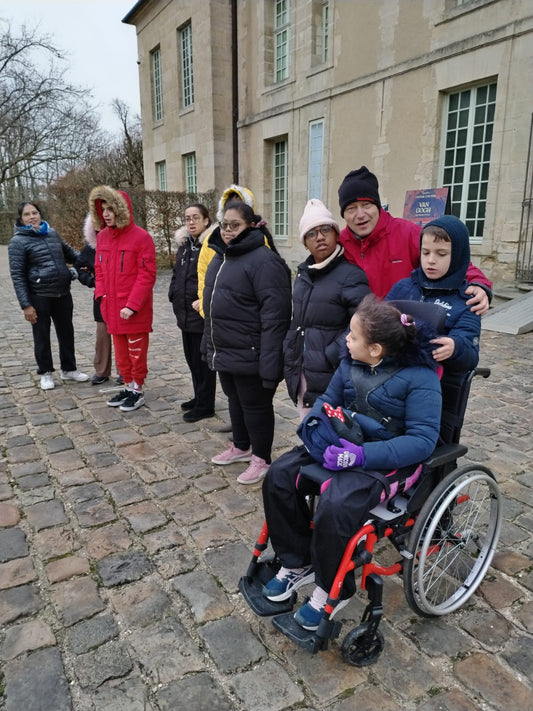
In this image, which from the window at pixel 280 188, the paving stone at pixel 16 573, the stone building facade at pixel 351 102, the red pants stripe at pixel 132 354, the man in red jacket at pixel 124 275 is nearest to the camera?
the paving stone at pixel 16 573

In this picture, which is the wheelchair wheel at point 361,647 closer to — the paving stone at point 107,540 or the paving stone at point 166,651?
the paving stone at point 166,651

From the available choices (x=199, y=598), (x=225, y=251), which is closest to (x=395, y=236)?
(x=225, y=251)

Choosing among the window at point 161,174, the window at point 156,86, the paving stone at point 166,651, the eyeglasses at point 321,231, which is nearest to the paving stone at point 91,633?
the paving stone at point 166,651

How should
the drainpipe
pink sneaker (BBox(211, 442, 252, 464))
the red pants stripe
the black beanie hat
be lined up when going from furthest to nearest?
1. the drainpipe
2. the red pants stripe
3. pink sneaker (BBox(211, 442, 252, 464))
4. the black beanie hat

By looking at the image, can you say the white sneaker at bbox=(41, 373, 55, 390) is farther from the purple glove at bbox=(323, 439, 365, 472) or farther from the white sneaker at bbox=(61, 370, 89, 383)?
the purple glove at bbox=(323, 439, 365, 472)

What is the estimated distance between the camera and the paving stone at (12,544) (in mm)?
2854

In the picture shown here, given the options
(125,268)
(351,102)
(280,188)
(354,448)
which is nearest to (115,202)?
(125,268)

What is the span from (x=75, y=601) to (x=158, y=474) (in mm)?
1364

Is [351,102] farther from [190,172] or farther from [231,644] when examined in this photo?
[231,644]

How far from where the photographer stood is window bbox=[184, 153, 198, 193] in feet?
68.7

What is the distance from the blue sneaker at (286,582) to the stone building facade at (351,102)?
30.5 feet

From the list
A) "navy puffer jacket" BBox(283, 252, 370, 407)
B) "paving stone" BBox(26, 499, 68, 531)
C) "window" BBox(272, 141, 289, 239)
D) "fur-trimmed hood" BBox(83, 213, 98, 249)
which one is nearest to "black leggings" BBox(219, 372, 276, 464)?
"navy puffer jacket" BBox(283, 252, 370, 407)

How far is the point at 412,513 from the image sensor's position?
7.68 feet

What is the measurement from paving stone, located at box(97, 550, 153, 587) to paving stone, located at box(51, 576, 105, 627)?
0.27 ft
